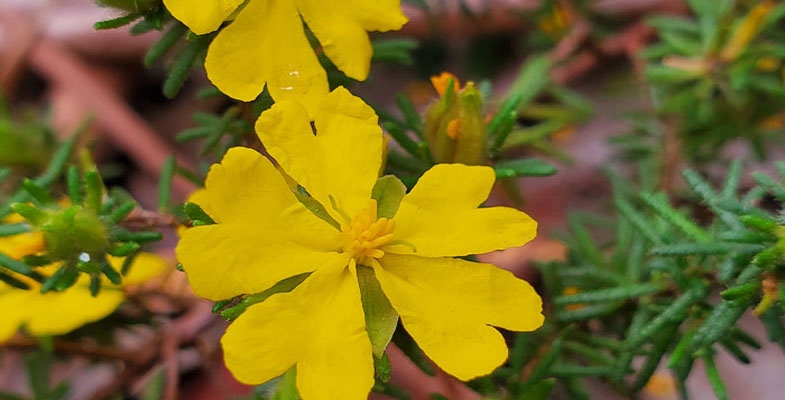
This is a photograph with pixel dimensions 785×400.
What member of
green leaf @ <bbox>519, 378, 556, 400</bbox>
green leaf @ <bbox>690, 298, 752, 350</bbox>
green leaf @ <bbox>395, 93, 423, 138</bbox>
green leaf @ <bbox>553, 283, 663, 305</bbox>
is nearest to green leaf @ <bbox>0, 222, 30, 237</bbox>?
green leaf @ <bbox>395, 93, 423, 138</bbox>

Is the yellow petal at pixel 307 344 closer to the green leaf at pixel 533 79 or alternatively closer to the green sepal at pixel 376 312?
the green sepal at pixel 376 312

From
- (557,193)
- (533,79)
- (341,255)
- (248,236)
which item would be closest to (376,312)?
(341,255)

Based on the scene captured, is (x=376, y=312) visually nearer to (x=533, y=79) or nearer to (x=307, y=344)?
(x=307, y=344)

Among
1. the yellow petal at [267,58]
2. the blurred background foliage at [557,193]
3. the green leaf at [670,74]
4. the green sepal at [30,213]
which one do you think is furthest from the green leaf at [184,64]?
the green leaf at [670,74]

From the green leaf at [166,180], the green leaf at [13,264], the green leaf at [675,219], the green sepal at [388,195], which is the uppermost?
the green sepal at [388,195]

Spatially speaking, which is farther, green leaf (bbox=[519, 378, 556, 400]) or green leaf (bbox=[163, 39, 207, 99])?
green leaf (bbox=[519, 378, 556, 400])

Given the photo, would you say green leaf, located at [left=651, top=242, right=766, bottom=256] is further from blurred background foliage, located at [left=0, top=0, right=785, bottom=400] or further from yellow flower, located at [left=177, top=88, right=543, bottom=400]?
yellow flower, located at [left=177, top=88, right=543, bottom=400]
